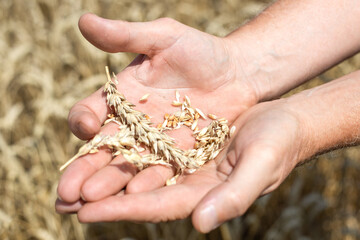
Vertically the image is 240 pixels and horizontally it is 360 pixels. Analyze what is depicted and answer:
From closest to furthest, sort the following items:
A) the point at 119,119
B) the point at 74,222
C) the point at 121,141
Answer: the point at 121,141 → the point at 119,119 → the point at 74,222

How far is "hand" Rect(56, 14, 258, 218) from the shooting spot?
1860mm

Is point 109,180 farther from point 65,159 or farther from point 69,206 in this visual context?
point 65,159

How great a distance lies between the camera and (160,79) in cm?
221

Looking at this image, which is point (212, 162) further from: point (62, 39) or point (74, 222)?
point (62, 39)

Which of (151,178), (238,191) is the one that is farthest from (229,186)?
(151,178)

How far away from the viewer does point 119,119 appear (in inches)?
81.3

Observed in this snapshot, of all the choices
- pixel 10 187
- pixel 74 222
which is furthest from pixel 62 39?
pixel 74 222

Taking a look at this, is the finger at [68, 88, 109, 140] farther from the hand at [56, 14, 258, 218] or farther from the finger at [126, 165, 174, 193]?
the finger at [126, 165, 174, 193]

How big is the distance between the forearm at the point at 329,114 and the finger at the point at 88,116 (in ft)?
2.84

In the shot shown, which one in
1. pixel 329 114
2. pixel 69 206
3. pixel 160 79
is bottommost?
pixel 329 114

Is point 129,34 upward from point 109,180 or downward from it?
upward

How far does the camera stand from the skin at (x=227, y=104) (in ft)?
5.09

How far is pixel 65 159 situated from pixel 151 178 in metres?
1.50

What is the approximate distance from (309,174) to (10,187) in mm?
2158
